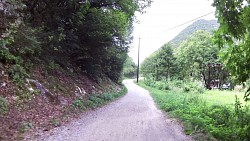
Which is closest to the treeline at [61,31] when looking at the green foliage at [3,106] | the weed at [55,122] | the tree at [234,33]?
the green foliage at [3,106]

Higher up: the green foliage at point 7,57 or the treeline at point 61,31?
the treeline at point 61,31

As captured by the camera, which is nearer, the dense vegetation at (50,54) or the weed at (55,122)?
the weed at (55,122)

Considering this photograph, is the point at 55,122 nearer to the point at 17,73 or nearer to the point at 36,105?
the point at 36,105

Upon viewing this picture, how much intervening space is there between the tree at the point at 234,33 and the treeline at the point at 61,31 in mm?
7557

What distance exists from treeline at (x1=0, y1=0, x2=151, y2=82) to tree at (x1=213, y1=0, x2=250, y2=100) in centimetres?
756

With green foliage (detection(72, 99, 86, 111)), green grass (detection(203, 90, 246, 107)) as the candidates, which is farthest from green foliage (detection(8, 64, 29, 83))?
green grass (detection(203, 90, 246, 107))

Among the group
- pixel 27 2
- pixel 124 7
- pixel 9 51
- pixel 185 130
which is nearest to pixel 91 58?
pixel 124 7

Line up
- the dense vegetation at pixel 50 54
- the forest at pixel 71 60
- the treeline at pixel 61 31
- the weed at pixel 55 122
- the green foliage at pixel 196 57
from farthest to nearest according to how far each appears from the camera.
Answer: the green foliage at pixel 196 57, the treeline at pixel 61 31, the dense vegetation at pixel 50 54, the weed at pixel 55 122, the forest at pixel 71 60

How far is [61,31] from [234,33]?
9387 millimetres

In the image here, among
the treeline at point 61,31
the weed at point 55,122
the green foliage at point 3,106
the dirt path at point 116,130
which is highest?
the treeline at point 61,31

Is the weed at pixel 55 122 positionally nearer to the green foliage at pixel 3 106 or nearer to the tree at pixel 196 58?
the green foliage at pixel 3 106

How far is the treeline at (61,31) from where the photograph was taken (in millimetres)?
9898

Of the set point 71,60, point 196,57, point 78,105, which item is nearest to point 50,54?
point 71,60

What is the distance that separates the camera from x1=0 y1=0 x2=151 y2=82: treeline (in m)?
9.90
